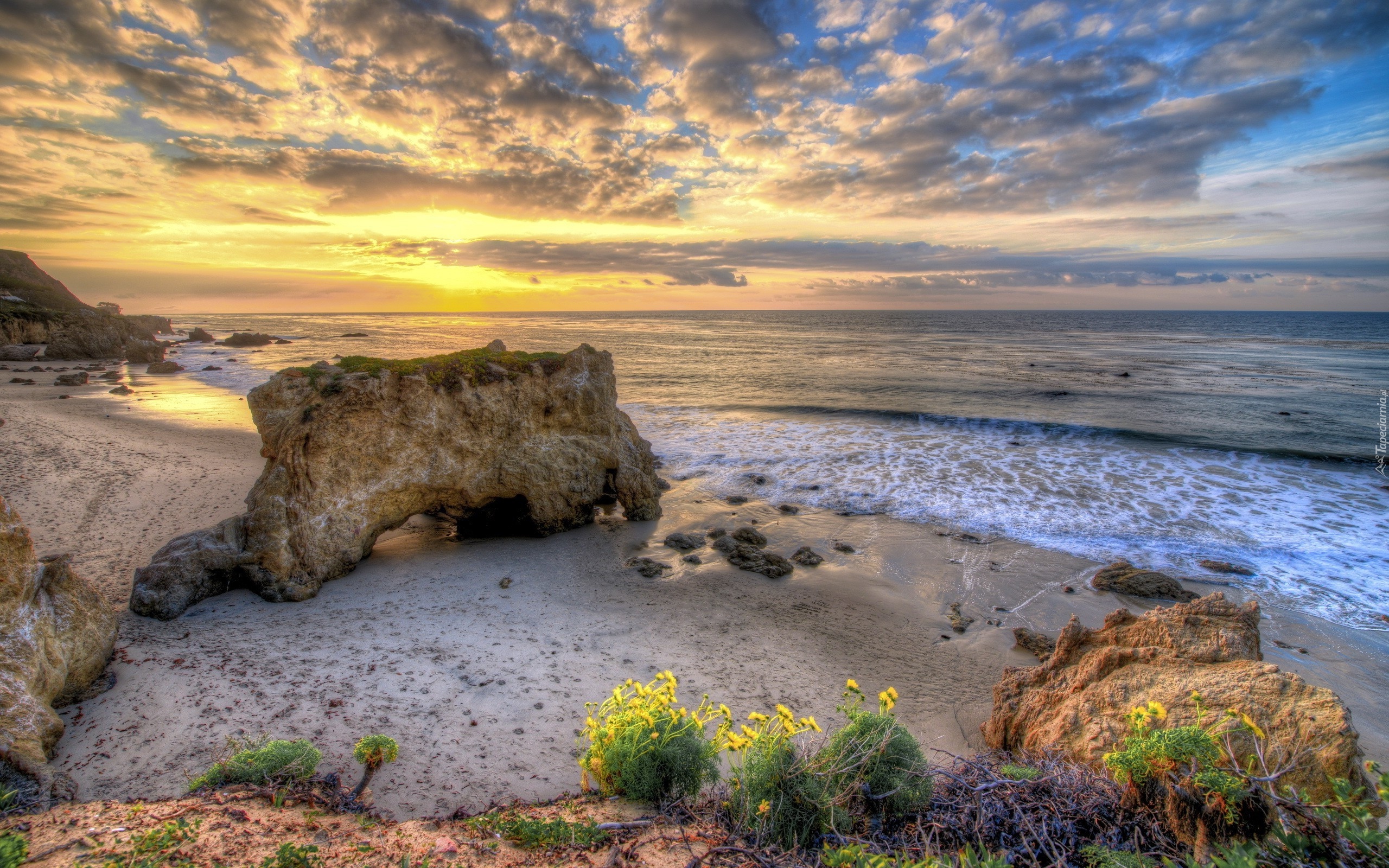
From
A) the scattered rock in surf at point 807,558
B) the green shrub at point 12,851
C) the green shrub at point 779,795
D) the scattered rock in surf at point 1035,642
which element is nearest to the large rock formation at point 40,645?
the green shrub at point 12,851

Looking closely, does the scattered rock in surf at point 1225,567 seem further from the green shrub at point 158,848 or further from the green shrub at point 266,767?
the green shrub at point 158,848

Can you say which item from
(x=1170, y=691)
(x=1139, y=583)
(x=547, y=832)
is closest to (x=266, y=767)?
(x=547, y=832)

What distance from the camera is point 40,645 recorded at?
495 cm

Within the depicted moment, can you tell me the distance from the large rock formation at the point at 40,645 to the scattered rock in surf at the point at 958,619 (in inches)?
365

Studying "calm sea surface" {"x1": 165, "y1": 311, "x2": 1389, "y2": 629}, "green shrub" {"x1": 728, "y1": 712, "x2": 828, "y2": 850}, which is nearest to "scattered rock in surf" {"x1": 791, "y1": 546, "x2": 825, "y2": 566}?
"calm sea surface" {"x1": 165, "y1": 311, "x2": 1389, "y2": 629}

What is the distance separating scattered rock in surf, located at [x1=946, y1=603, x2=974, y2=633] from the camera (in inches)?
311

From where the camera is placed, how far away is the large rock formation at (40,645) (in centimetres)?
421

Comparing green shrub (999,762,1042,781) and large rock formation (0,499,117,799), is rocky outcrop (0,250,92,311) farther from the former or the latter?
green shrub (999,762,1042,781)

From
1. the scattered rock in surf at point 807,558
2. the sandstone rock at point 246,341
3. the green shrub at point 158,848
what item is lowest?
the scattered rock in surf at point 807,558

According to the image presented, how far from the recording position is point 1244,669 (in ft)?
14.6

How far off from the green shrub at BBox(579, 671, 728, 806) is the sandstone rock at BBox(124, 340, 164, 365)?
4926cm

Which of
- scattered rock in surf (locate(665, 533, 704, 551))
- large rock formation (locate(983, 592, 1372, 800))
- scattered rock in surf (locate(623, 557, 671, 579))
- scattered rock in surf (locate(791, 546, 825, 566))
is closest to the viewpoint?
large rock formation (locate(983, 592, 1372, 800))

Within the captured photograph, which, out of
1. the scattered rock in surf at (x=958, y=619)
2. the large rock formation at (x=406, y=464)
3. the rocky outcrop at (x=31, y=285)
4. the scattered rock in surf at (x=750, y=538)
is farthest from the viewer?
the rocky outcrop at (x=31, y=285)

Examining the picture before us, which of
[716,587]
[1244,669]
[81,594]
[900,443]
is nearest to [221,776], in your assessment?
[81,594]
